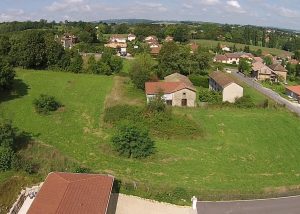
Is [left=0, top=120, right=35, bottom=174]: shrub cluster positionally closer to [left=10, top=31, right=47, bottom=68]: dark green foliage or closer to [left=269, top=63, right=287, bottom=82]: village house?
[left=10, top=31, right=47, bottom=68]: dark green foliage

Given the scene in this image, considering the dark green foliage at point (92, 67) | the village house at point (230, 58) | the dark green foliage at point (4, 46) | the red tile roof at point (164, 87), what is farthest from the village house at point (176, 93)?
the village house at point (230, 58)

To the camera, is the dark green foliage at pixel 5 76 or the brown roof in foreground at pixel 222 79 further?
the brown roof in foreground at pixel 222 79

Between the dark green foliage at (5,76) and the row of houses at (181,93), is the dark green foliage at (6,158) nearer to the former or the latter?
the dark green foliage at (5,76)

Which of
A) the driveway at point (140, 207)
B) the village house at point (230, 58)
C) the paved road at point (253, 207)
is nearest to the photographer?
the driveway at point (140, 207)

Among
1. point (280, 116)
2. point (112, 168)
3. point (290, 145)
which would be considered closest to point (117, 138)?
point (112, 168)

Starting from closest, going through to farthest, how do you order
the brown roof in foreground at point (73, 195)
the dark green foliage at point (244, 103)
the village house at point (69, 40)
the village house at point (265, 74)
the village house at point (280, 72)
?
the brown roof in foreground at point (73, 195)
the dark green foliage at point (244, 103)
the village house at point (265, 74)
the village house at point (280, 72)
the village house at point (69, 40)

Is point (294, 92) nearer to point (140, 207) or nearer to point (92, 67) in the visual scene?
point (92, 67)

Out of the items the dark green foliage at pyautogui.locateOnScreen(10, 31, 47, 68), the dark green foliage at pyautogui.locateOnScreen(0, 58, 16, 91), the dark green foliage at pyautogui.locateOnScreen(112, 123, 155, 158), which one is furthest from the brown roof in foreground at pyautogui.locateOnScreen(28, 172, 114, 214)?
the dark green foliage at pyautogui.locateOnScreen(10, 31, 47, 68)
